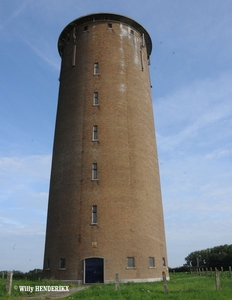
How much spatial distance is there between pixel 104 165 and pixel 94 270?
7929mm

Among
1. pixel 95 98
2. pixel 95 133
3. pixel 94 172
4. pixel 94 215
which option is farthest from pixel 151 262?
pixel 95 98

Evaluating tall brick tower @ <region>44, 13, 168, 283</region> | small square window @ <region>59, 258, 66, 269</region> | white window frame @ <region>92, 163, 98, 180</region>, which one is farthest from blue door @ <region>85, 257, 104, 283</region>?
white window frame @ <region>92, 163, 98, 180</region>

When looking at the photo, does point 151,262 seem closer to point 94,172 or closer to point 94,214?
point 94,214

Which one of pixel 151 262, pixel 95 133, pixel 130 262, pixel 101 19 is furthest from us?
pixel 101 19

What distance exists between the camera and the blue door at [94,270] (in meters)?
23.0

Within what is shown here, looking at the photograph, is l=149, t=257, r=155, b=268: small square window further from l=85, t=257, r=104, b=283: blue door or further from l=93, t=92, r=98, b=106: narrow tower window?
l=93, t=92, r=98, b=106: narrow tower window

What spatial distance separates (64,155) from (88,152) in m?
2.47

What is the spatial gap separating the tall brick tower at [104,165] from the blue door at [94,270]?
0.22ft

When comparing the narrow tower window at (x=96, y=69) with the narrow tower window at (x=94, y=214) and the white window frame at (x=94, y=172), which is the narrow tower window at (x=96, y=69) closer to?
the white window frame at (x=94, y=172)

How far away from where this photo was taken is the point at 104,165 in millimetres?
25938

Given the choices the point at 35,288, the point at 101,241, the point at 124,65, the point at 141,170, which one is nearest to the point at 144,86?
the point at 124,65

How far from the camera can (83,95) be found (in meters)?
28.9

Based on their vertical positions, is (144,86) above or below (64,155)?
above

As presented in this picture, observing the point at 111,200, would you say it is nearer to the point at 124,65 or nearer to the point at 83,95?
the point at 83,95
